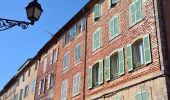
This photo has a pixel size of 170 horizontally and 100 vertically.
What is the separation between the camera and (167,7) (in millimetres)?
16078

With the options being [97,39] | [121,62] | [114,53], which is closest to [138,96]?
[121,62]

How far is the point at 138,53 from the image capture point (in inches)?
644

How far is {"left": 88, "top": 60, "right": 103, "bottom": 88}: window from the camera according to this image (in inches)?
769

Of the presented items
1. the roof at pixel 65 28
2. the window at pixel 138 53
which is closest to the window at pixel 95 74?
the window at pixel 138 53

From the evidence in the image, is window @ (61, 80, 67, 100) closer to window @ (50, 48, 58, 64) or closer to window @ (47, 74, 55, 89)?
window @ (47, 74, 55, 89)

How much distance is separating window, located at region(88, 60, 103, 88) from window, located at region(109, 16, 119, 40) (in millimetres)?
1947

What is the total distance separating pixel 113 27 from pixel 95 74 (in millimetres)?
3620

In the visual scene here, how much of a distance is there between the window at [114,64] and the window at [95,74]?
0.93m

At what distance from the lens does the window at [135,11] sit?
54.9 feet

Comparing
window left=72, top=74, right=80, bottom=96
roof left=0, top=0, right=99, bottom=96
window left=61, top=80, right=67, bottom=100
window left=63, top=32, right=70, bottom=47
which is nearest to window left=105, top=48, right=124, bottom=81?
window left=72, top=74, right=80, bottom=96

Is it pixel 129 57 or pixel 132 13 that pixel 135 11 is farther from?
pixel 129 57

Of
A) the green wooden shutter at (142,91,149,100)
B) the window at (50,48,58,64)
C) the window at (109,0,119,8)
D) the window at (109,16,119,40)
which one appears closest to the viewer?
the green wooden shutter at (142,91,149,100)

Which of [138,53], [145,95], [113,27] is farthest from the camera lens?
[113,27]

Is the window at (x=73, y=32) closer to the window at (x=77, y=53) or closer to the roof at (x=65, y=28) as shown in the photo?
the roof at (x=65, y=28)
